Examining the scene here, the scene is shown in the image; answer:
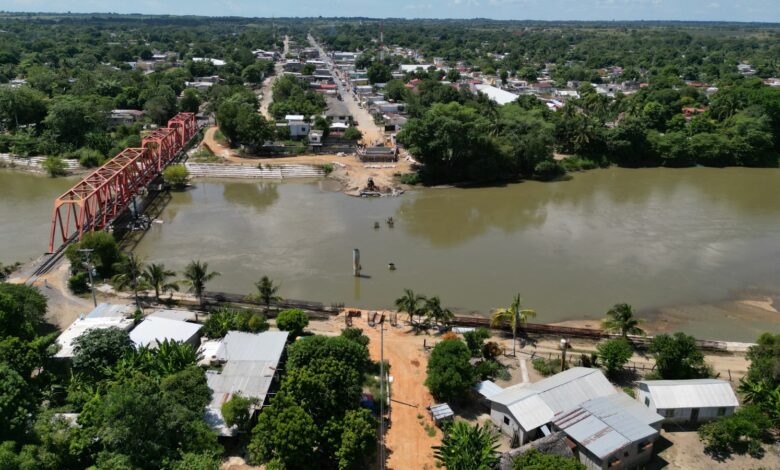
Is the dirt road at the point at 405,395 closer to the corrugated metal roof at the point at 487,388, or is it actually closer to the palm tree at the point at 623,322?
the corrugated metal roof at the point at 487,388

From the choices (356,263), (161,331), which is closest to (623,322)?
(356,263)

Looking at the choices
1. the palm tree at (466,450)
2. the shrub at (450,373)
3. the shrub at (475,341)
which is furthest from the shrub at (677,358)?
the palm tree at (466,450)

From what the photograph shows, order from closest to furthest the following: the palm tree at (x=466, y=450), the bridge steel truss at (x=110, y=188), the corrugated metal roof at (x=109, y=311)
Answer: the palm tree at (x=466, y=450)
the corrugated metal roof at (x=109, y=311)
the bridge steel truss at (x=110, y=188)

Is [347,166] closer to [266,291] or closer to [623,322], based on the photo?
[266,291]

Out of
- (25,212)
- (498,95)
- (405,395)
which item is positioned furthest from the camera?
(498,95)

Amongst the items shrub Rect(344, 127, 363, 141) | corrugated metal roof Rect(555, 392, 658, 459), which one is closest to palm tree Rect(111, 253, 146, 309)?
corrugated metal roof Rect(555, 392, 658, 459)
